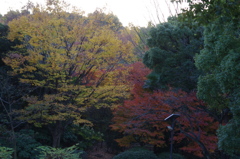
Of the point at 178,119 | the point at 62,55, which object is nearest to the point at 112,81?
the point at 62,55

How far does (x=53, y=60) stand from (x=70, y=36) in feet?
3.65

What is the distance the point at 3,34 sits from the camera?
11461 millimetres

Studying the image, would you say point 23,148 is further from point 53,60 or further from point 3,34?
point 3,34

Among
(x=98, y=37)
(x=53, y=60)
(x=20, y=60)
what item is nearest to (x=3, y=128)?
(x=20, y=60)

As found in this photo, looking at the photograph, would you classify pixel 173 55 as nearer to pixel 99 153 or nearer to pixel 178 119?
pixel 178 119

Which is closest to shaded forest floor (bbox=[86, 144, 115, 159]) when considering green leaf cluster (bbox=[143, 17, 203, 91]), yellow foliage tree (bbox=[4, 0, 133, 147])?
yellow foliage tree (bbox=[4, 0, 133, 147])

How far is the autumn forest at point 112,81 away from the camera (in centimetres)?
644

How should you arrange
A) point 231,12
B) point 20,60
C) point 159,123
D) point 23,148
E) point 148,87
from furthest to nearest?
point 148,87
point 159,123
point 23,148
point 20,60
point 231,12

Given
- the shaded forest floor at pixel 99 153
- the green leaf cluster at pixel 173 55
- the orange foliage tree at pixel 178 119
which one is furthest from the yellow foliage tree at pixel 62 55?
the shaded forest floor at pixel 99 153

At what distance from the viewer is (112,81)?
11102mm

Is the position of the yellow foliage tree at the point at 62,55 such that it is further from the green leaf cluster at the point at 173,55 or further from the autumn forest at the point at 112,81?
the green leaf cluster at the point at 173,55

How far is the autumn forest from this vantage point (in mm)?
6439

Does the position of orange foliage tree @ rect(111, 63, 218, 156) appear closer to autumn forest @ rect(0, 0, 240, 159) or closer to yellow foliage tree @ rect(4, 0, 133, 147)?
autumn forest @ rect(0, 0, 240, 159)

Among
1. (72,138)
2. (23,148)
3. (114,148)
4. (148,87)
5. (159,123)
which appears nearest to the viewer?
(23,148)
